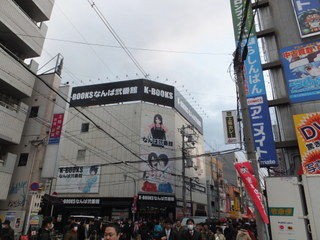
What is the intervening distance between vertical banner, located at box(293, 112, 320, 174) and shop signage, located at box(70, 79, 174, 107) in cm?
2346

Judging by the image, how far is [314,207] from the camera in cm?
575

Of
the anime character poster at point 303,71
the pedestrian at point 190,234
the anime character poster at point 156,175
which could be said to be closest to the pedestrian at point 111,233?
the pedestrian at point 190,234

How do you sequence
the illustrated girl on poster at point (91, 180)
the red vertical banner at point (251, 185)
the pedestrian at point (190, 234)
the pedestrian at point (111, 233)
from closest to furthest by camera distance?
the pedestrian at point (111, 233) → the red vertical banner at point (251, 185) → the pedestrian at point (190, 234) → the illustrated girl on poster at point (91, 180)

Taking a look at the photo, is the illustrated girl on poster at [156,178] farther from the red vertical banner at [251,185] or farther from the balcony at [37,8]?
the red vertical banner at [251,185]

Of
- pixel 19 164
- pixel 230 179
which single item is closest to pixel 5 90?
pixel 19 164

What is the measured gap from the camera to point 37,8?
80.2ft

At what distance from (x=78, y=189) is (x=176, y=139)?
13.3 m

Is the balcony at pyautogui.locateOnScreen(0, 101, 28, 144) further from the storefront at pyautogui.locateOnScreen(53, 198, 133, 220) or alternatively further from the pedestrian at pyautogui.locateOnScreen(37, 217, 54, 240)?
the pedestrian at pyautogui.locateOnScreen(37, 217, 54, 240)

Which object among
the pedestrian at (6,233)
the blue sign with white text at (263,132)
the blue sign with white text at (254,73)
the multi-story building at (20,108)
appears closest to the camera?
the pedestrian at (6,233)

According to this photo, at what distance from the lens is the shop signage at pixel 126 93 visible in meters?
38.1

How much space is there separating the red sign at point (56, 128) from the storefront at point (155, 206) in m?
13.1

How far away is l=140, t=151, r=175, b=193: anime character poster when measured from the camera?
33469mm

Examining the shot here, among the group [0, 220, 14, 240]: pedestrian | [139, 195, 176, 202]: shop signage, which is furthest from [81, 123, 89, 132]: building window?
[0, 220, 14, 240]: pedestrian

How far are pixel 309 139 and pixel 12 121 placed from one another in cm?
1960
